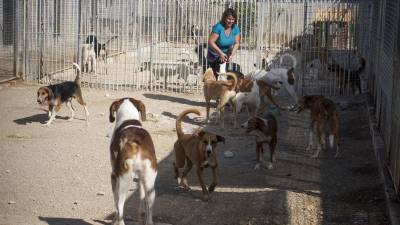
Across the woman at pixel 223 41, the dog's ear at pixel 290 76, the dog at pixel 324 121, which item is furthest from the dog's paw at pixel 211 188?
the dog's ear at pixel 290 76

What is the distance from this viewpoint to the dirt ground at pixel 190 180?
7801 millimetres

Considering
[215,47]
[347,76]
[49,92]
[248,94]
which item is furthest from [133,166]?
[347,76]

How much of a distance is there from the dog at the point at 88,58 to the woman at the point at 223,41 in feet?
13.3

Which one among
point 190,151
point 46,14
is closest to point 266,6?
point 46,14

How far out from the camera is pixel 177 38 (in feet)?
61.7

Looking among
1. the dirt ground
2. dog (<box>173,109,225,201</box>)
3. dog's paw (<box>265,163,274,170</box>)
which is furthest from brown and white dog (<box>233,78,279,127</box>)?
dog (<box>173,109,225,201</box>)

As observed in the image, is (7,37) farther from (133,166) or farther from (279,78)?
(133,166)

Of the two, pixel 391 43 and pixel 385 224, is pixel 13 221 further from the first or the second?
pixel 391 43

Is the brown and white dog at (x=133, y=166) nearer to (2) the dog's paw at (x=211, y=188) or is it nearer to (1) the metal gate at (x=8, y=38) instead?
(2) the dog's paw at (x=211, y=188)

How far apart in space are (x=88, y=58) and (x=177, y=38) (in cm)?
234

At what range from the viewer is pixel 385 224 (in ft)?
24.9

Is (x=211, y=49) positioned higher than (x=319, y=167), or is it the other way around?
(x=211, y=49)

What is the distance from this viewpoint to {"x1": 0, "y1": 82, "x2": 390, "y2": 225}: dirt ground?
7.80 metres

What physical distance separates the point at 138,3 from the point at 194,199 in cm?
1097
